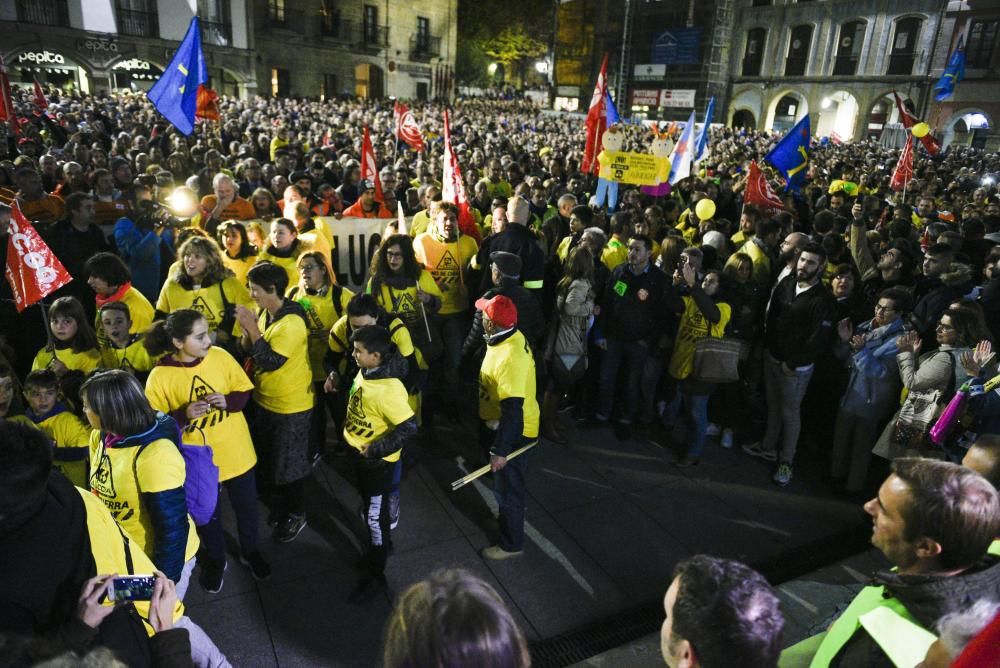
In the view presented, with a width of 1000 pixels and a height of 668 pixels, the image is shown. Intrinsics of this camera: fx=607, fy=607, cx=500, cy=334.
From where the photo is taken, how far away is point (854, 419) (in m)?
4.98

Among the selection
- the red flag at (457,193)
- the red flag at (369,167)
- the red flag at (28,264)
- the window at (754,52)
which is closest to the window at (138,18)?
the red flag at (369,167)

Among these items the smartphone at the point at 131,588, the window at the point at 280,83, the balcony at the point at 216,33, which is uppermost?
the balcony at the point at 216,33

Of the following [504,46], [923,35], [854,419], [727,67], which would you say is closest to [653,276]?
[854,419]

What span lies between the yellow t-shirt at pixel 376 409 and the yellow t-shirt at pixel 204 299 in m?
1.52

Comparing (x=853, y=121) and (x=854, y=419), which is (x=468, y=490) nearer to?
(x=854, y=419)

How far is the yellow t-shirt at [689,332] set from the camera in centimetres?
521

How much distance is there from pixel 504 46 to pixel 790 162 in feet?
172

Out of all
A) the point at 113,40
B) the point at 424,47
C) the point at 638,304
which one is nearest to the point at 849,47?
the point at 424,47

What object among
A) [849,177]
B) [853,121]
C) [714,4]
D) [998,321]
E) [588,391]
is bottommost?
[588,391]

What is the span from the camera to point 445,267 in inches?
227

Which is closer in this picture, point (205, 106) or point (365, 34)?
point (205, 106)

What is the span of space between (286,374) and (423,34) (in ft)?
145

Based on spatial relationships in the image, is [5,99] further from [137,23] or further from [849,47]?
[849,47]

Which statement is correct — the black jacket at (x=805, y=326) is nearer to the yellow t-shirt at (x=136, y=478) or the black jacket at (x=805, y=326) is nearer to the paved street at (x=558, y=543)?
the paved street at (x=558, y=543)
